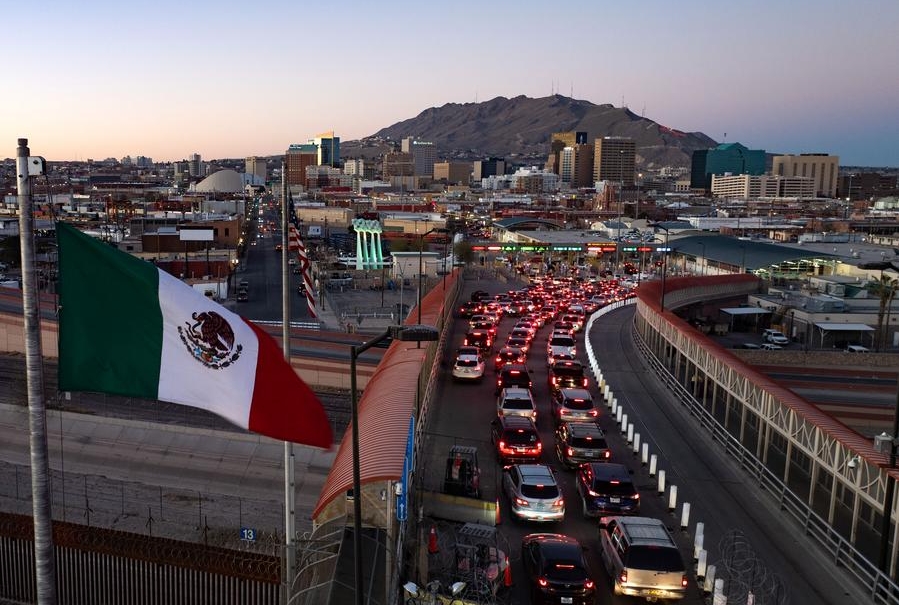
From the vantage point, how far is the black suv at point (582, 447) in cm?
1798

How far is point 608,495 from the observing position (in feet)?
49.4

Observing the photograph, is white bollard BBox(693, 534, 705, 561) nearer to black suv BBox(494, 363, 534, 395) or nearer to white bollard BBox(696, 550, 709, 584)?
white bollard BBox(696, 550, 709, 584)

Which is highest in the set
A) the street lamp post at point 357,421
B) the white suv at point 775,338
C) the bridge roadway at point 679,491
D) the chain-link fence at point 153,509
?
the street lamp post at point 357,421

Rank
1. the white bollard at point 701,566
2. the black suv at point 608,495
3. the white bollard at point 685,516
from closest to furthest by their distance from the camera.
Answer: the white bollard at point 701,566 < the white bollard at point 685,516 < the black suv at point 608,495

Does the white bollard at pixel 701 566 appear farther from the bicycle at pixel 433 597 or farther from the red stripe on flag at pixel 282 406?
the red stripe on flag at pixel 282 406

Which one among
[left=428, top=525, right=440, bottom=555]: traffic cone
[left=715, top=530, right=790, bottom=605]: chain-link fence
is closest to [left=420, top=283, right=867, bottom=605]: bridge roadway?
[left=715, top=530, right=790, bottom=605]: chain-link fence

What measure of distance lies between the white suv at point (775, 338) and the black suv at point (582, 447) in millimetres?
26578

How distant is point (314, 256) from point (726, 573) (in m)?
72.2

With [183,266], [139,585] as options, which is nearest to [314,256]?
[183,266]

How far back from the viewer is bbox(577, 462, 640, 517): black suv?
49.2ft

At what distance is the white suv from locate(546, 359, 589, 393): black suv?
765 inches

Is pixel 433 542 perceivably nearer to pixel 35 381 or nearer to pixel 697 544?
pixel 697 544

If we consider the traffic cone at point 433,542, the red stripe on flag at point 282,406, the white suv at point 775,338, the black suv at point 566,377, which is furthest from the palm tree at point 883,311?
the red stripe on flag at point 282,406

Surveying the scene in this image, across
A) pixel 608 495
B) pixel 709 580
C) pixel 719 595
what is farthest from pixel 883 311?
pixel 719 595
